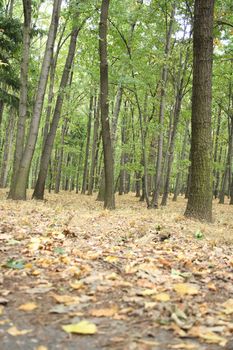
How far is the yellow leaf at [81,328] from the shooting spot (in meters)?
2.51

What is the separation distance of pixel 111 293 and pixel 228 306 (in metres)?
1.05

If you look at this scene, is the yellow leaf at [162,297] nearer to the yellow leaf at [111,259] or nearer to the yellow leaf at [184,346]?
the yellow leaf at [184,346]

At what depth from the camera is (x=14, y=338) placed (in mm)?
2406

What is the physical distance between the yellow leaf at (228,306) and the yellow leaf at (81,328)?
3.84 ft

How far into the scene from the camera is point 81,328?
253 centimetres

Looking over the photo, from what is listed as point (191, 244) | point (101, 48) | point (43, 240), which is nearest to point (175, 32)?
point (101, 48)

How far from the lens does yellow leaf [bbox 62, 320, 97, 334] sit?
2506 mm

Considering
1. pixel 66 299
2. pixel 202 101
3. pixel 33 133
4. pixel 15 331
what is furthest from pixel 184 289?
pixel 33 133

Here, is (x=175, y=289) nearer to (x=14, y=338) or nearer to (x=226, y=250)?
(x=14, y=338)

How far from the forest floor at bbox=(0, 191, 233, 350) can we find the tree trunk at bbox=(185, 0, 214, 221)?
3228 millimetres

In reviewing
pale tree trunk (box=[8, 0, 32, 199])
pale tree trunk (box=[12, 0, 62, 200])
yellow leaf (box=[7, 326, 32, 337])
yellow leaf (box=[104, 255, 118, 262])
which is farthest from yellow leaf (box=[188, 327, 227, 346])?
pale tree trunk (box=[8, 0, 32, 199])

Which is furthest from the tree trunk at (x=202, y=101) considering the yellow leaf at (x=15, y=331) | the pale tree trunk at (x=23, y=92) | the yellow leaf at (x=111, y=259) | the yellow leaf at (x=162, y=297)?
the yellow leaf at (x=15, y=331)

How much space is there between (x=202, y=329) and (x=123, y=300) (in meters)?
0.76

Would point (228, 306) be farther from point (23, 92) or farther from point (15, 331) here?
point (23, 92)
